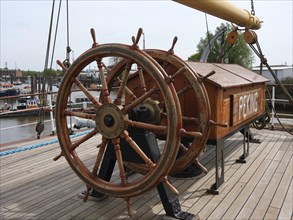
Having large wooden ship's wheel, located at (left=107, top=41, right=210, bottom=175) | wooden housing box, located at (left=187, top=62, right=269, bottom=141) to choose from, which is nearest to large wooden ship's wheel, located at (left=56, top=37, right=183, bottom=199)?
large wooden ship's wheel, located at (left=107, top=41, right=210, bottom=175)

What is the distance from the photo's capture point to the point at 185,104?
3156 millimetres

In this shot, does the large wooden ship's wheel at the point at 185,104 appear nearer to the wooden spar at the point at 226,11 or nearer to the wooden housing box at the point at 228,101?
the wooden housing box at the point at 228,101

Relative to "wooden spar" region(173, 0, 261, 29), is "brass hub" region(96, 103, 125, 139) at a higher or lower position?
lower

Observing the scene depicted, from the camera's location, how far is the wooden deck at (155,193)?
107 inches

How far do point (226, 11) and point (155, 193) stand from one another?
192cm

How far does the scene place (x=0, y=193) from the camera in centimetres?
323

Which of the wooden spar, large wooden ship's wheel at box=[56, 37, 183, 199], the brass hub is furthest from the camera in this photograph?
the wooden spar

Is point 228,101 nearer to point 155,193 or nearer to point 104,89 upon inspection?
point 155,193

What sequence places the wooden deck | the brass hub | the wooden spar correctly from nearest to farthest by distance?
the brass hub < the wooden spar < the wooden deck

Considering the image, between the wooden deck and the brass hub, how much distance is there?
2.54 ft

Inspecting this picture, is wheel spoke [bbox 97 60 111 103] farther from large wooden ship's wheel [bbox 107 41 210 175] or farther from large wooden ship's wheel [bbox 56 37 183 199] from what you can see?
large wooden ship's wheel [bbox 107 41 210 175]

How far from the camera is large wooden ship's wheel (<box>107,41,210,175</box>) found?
278 cm

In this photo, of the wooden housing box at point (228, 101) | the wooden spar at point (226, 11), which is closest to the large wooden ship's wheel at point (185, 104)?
the wooden housing box at point (228, 101)

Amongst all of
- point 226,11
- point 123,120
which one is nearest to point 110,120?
point 123,120
